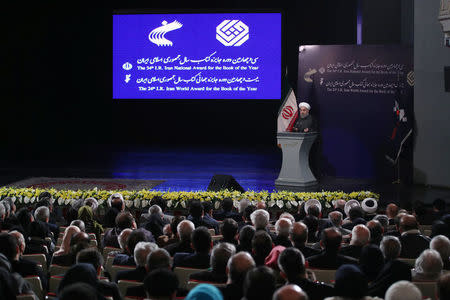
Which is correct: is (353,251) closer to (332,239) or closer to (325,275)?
(332,239)

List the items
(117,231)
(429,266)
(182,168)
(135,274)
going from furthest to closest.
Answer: (182,168)
(117,231)
(135,274)
(429,266)

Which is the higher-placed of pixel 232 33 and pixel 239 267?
pixel 232 33

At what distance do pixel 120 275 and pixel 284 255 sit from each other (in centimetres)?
115

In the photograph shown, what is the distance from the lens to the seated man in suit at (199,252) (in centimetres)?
475

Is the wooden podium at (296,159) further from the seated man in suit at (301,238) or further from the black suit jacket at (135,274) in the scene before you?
the black suit jacket at (135,274)

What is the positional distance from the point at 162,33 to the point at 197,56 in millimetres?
990

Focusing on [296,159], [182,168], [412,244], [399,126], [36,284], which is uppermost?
[399,126]

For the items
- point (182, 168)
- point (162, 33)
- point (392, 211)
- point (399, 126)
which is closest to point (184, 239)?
point (392, 211)

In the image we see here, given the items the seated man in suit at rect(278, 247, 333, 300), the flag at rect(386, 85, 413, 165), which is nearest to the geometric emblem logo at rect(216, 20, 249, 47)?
the flag at rect(386, 85, 413, 165)

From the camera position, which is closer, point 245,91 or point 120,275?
point 120,275

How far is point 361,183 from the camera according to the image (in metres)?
11.8

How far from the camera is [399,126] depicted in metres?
11.8

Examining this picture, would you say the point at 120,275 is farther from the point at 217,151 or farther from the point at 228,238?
the point at 217,151

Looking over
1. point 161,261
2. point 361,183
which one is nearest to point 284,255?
point 161,261
